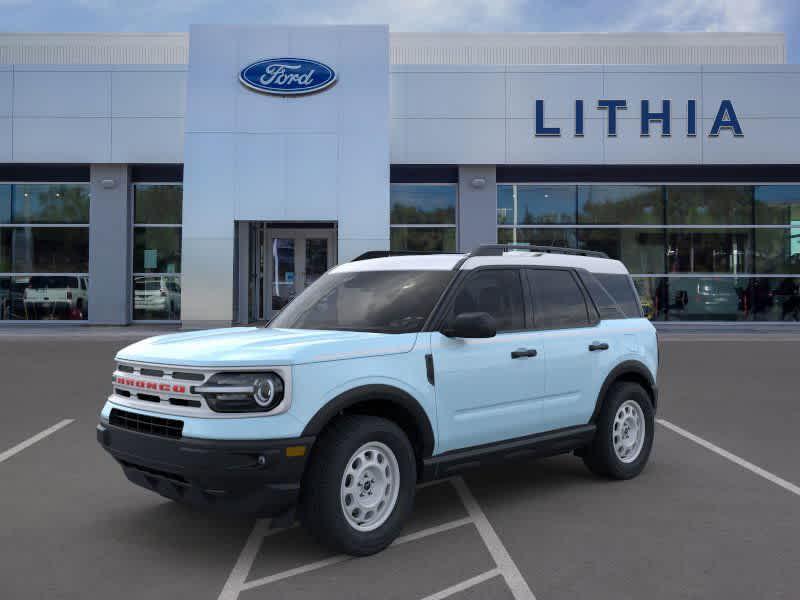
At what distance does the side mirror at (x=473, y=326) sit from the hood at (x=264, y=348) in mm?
274

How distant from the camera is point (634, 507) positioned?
5.66m

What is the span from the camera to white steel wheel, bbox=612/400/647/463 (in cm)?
645

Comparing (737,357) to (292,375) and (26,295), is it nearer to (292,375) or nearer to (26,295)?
(292,375)

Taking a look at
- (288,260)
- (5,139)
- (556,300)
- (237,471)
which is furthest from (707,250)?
(237,471)

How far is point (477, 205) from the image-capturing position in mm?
24328

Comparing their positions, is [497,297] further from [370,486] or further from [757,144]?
[757,144]

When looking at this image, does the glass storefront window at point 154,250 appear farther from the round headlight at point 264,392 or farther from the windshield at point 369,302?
the round headlight at point 264,392

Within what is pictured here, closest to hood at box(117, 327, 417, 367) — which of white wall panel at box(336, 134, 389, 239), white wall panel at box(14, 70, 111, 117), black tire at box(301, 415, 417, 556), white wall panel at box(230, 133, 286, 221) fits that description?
black tire at box(301, 415, 417, 556)

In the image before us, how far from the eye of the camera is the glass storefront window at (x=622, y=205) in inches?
982

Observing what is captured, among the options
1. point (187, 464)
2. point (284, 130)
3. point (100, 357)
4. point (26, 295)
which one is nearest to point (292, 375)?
point (187, 464)

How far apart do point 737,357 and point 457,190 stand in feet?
34.8

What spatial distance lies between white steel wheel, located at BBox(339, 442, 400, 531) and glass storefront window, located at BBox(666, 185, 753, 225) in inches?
875

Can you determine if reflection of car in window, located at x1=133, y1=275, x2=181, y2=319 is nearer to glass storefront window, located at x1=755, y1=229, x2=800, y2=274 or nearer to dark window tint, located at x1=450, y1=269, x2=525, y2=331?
glass storefront window, located at x1=755, y1=229, x2=800, y2=274

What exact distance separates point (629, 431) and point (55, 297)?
22279 millimetres
